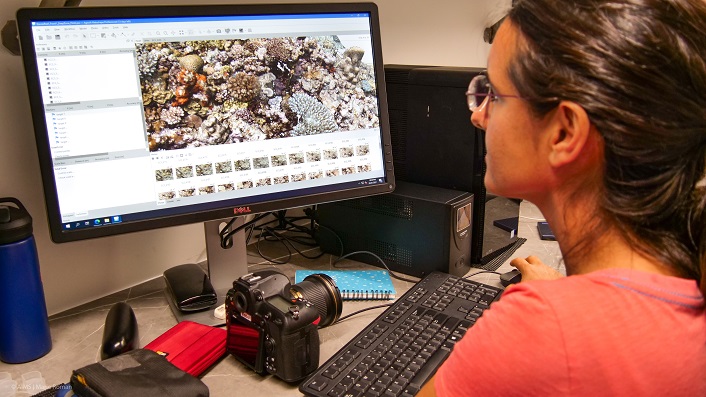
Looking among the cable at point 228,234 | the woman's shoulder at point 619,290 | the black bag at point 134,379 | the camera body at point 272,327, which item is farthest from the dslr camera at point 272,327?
the woman's shoulder at point 619,290

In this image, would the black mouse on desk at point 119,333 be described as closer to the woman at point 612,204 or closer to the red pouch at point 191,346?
the red pouch at point 191,346

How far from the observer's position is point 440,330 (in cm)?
101

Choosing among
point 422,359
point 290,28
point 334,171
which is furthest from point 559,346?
point 290,28

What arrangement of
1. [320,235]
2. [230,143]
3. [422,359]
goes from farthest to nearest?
[320,235], [230,143], [422,359]

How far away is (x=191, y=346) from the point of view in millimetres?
962

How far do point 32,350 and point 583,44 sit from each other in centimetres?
91

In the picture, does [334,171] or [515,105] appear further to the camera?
[334,171]

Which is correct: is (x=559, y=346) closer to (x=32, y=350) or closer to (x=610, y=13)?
(x=610, y=13)

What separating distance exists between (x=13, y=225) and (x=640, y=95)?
33.4 inches

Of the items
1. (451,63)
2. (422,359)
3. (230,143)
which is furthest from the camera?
(451,63)

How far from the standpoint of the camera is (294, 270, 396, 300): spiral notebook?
116 cm

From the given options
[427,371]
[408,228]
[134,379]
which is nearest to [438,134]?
[408,228]

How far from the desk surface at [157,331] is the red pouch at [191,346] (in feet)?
0.06

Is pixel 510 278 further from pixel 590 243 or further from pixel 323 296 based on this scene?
pixel 590 243
